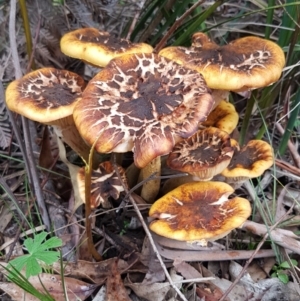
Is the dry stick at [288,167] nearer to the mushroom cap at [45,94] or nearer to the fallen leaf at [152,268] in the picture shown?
the fallen leaf at [152,268]

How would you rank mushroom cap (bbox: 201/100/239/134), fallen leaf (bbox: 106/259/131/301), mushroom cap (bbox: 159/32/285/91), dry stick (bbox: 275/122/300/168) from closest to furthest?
1. mushroom cap (bbox: 159/32/285/91)
2. fallen leaf (bbox: 106/259/131/301)
3. mushroom cap (bbox: 201/100/239/134)
4. dry stick (bbox: 275/122/300/168)

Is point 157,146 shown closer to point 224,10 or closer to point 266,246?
point 266,246

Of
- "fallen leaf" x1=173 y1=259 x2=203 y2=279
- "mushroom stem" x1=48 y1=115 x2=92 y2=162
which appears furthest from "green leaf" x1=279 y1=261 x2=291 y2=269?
"mushroom stem" x1=48 y1=115 x2=92 y2=162

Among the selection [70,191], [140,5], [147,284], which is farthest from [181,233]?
[140,5]

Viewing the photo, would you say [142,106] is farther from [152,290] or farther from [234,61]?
[152,290]

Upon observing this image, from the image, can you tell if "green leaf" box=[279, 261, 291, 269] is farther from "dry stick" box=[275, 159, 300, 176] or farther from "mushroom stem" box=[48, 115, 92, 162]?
"mushroom stem" box=[48, 115, 92, 162]

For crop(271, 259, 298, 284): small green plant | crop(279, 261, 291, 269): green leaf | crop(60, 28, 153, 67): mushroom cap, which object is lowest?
crop(271, 259, 298, 284): small green plant

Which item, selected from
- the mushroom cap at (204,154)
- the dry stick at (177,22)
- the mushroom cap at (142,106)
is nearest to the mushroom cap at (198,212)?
the mushroom cap at (204,154)
